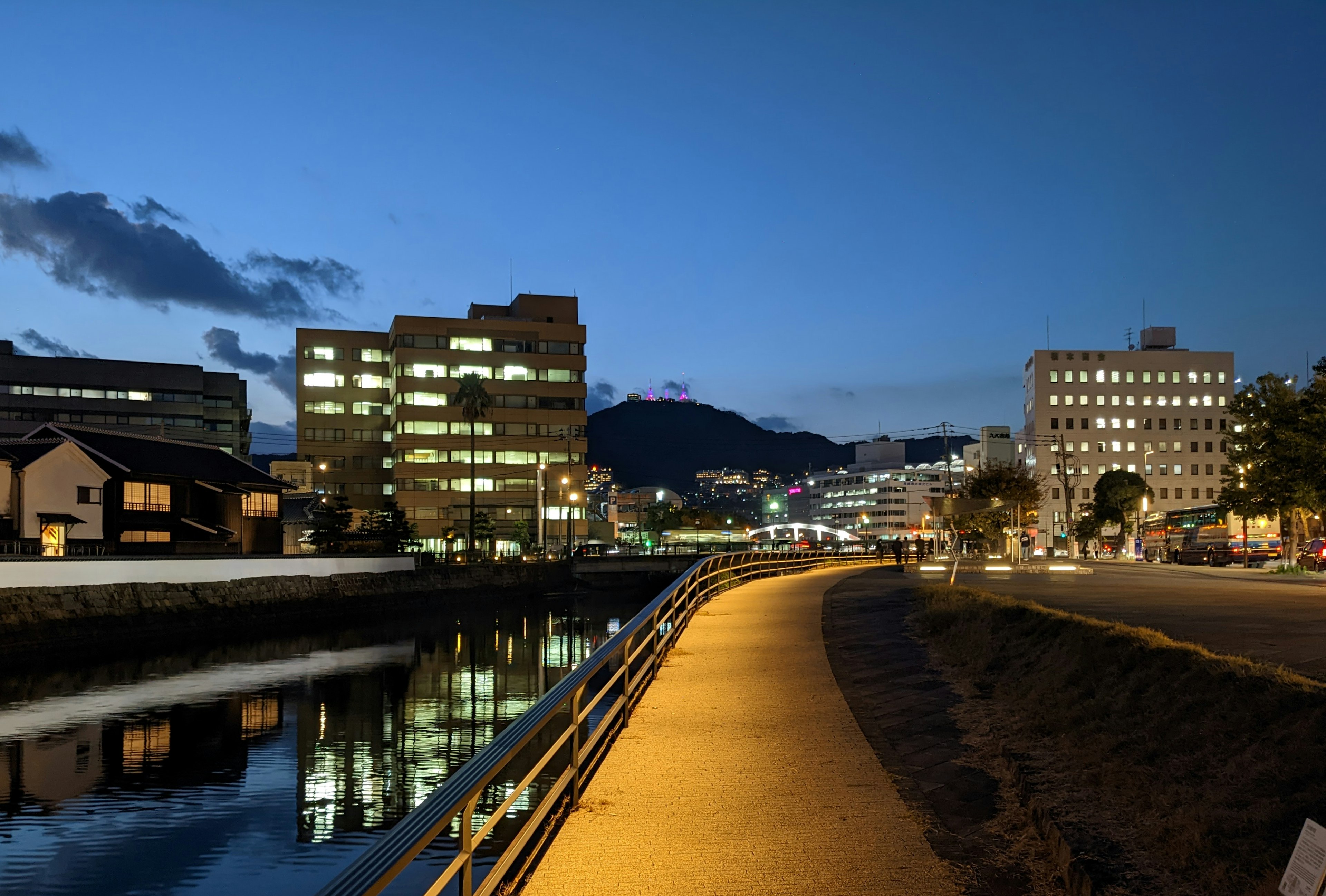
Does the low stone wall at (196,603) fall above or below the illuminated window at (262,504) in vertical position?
below

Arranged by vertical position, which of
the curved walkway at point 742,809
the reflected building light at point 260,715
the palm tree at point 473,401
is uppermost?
the palm tree at point 473,401

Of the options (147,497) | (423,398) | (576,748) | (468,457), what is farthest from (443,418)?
(576,748)

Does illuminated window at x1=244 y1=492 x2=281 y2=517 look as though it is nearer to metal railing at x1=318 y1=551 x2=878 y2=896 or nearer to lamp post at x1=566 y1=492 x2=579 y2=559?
lamp post at x1=566 y1=492 x2=579 y2=559

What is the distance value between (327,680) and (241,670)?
159 inches

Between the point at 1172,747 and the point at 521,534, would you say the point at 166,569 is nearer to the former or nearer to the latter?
the point at 1172,747

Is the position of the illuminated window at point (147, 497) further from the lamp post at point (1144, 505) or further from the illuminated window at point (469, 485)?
the lamp post at point (1144, 505)

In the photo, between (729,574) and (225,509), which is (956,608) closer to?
(729,574)

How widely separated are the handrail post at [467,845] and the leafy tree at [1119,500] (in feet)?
359

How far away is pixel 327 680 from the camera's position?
95.9ft

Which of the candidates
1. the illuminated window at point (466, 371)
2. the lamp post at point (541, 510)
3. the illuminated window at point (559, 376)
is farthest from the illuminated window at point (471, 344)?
the lamp post at point (541, 510)

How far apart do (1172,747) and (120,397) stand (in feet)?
406

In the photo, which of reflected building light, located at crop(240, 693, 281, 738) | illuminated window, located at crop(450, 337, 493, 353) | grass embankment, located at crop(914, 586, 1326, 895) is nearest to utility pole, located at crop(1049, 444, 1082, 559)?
illuminated window, located at crop(450, 337, 493, 353)

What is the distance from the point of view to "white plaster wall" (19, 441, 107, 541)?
159 feet

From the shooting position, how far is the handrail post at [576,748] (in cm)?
804
